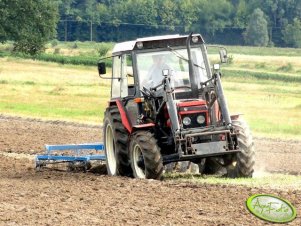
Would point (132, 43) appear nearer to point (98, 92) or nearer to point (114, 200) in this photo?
point (114, 200)

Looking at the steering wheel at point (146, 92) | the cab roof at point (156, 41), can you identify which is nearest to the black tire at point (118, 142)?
the steering wheel at point (146, 92)

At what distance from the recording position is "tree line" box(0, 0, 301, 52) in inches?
4050

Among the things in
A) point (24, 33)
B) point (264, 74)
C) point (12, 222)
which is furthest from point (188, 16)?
point (12, 222)

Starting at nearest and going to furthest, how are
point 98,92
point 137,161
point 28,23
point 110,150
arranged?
point 137,161 < point 110,150 < point 98,92 < point 28,23

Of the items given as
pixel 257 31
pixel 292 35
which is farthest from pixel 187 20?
pixel 292 35

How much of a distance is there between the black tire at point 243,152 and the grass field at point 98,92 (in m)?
10.1

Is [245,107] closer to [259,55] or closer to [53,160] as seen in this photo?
[53,160]

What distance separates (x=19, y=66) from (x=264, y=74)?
1803 cm

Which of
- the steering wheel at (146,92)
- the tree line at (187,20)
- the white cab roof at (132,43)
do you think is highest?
the white cab roof at (132,43)

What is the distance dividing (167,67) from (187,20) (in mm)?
92671

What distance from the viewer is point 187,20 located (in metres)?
108

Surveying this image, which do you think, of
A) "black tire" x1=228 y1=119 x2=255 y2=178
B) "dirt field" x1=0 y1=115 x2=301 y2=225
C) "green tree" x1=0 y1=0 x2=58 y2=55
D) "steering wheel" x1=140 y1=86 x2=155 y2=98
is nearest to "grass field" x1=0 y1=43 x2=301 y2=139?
"green tree" x1=0 y1=0 x2=58 y2=55

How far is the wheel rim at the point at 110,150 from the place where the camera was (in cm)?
1714

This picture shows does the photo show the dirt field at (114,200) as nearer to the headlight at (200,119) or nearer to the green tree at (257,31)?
the headlight at (200,119)
